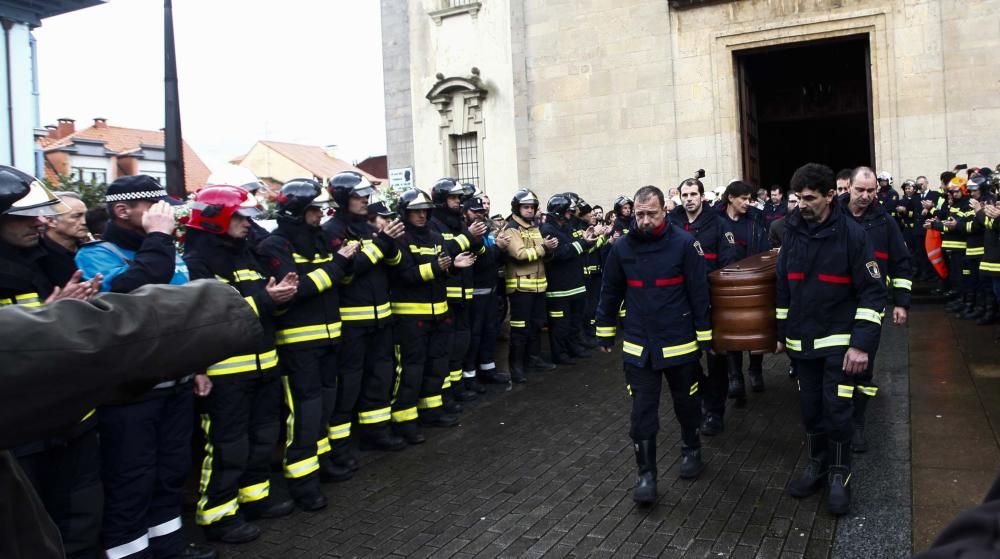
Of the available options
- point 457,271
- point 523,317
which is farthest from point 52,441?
point 523,317

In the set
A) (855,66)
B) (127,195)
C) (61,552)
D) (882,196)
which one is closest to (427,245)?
(127,195)

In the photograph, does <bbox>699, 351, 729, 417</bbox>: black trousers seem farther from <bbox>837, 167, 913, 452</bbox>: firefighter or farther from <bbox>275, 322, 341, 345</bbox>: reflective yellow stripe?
<bbox>275, 322, 341, 345</bbox>: reflective yellow stripe

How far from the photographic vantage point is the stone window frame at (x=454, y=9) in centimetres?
2078

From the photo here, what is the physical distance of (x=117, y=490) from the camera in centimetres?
Answer: 446

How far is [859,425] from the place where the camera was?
6477 millimetres

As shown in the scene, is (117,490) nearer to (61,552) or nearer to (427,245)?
(61,552)

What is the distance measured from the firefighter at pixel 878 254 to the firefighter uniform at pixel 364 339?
385 cm

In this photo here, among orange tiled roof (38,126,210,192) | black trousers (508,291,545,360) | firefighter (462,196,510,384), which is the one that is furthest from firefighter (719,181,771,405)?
orange tiled roof (38,126,210,192)

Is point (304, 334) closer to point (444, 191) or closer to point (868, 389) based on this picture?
point (444, 191)

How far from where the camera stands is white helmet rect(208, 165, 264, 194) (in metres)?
6.07

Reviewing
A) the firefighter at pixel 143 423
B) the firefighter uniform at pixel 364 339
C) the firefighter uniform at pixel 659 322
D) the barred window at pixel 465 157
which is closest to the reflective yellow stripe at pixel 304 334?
the firefighter uniform at pixel 364 339

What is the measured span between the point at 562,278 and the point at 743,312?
15.2ft

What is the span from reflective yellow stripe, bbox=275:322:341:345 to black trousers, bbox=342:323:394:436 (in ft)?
1.90

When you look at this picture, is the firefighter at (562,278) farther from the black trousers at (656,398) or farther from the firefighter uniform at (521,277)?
the black trousers at (656,398)
